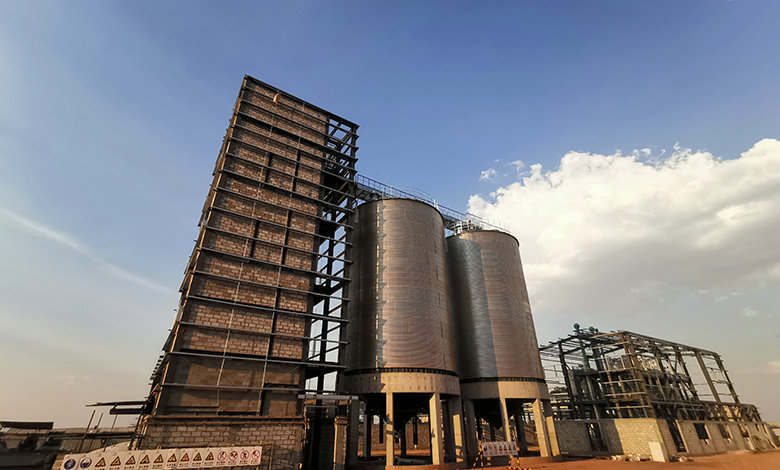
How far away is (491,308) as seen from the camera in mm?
47375

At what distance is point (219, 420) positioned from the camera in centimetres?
2650

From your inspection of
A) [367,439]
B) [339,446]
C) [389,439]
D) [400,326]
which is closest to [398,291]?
[400,326]

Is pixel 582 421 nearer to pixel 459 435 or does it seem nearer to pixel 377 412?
pixel 459 435

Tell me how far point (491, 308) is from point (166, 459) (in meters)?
37.4

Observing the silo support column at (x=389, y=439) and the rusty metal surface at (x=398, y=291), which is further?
the rusty metal surface at (x=398, y=291)

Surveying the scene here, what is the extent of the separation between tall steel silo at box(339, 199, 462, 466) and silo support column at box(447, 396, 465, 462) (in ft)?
0.33

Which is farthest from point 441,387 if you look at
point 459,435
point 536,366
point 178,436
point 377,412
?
point 178,436

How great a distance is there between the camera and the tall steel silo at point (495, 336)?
1700 inches

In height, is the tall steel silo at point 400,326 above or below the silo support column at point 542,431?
above

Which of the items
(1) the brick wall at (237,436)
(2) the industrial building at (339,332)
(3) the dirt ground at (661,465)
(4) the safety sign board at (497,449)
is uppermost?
(2) the industrial building at (339,332)

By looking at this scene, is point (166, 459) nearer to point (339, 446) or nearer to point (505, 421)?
point (339, 446)

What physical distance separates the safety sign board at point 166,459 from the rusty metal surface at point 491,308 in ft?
93.6

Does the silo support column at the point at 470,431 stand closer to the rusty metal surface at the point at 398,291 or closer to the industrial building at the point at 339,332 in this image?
the industrial building at the point at 339,332

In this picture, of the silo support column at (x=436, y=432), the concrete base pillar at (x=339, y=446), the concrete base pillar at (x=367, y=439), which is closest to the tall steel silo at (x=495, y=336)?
the silo support column at (x=436, y=432)
